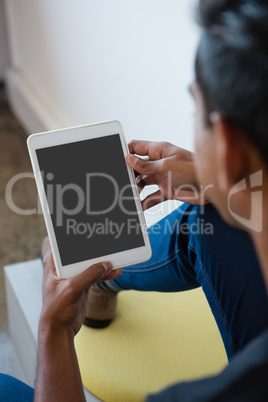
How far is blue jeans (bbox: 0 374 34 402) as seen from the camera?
838mm

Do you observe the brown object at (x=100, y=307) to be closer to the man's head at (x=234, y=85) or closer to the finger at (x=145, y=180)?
the finger at (x=145, y=180)

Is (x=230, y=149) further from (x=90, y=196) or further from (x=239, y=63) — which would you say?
(x=90, y=196)

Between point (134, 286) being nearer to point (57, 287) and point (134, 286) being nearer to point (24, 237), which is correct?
point (57, 287)

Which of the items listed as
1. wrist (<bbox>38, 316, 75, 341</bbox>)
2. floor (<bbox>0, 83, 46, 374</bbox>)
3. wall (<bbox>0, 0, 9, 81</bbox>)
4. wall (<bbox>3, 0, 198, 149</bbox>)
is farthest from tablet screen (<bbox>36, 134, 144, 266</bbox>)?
wall (<bbox>0, 0, 9, 81</bbox>)

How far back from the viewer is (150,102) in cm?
157

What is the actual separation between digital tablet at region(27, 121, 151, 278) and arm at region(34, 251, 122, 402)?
0.06 m

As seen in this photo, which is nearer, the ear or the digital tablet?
the ear

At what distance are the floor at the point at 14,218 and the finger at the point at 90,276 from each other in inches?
27.5

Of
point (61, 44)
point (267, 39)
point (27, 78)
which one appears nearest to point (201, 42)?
point (267, 39)

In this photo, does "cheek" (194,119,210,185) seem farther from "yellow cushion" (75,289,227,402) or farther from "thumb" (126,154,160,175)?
"yellow cushion" (75,289,227,402)

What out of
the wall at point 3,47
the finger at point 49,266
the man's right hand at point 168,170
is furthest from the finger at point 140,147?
the wall at point 3,47

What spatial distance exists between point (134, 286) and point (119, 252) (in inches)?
6.2

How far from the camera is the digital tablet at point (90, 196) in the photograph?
890 mm

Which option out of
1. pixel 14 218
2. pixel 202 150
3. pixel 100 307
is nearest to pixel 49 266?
pixel 100 307
